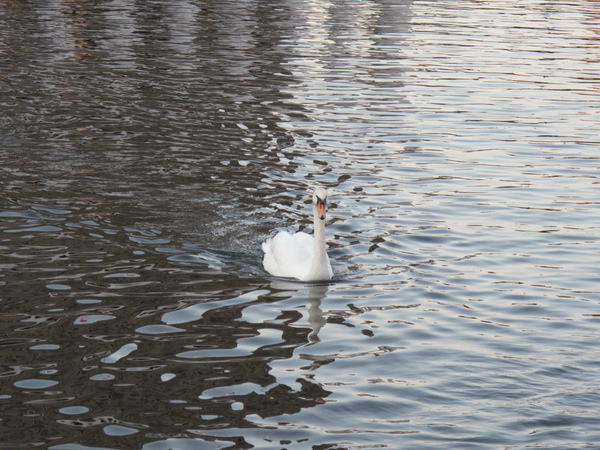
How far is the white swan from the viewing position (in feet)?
46.9

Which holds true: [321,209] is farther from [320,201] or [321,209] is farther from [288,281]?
[288,281]

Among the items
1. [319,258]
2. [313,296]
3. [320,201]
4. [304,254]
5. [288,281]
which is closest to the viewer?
[313,296]

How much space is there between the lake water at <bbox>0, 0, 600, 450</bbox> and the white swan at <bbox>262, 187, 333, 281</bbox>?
30 cm

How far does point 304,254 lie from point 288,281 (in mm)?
519

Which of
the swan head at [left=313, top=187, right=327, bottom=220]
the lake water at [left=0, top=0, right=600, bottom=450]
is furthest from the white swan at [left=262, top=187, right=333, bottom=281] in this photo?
the lake water at [left=0, top=0, right=600, bottom=450]

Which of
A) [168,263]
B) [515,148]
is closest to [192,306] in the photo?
[168,263]

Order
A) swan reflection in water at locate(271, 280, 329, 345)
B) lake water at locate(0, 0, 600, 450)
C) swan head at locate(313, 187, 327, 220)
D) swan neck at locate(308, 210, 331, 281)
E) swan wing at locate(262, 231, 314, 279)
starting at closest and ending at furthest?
1. lake water at locate(0, 0, 600, 450)
2. swan reflection in water at locate(271, 280, 329, 345)
3. swan neck at locate(308, 210, 331, 281)
4. swan head at locate(313, 187, 327, 220)
5. swan wing at locate(262, 231, 314, 279)

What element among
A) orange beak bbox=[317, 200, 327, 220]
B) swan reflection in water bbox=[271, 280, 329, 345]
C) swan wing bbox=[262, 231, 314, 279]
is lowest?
swan reflection in water bbox=[271, 280, 329, 345]

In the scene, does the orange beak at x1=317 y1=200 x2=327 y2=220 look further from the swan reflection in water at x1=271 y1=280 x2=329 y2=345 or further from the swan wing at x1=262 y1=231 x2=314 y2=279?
the swan reflection in water at x1=271 y1=280 x2=329 y2=345

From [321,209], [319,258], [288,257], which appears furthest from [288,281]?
[321,209]

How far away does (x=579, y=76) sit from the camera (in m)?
35.3

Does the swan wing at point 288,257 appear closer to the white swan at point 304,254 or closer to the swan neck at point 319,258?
the white swan at point 304,254

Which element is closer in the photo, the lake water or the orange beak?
the lake water

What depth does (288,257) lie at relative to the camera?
14.6 metres
